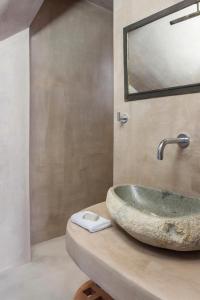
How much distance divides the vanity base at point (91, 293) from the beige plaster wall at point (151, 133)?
55 centimetres

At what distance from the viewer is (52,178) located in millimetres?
2150

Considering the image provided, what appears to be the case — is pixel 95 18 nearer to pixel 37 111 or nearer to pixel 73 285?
pixel 37 111

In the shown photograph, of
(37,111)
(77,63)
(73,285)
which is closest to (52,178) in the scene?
(37,111)

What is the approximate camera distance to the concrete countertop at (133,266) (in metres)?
0.54

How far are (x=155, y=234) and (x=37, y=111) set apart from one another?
162 cm

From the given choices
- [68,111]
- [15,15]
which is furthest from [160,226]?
[68,111]

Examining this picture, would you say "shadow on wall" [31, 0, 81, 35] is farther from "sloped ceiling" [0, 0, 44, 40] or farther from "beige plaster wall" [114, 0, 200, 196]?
"beige plaster wall" [114, 0, 200, 196]

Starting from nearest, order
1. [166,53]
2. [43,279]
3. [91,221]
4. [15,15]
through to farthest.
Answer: [91,221], [166,53], [15,15], [43,279]

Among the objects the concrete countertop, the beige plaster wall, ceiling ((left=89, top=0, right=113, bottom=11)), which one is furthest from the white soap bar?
ceiling ((left=89, top=0, right=113, bottom=11))

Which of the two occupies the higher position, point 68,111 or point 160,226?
point 68,111

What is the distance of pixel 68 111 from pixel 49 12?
83 cm

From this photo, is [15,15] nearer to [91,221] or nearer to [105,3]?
[105,3]

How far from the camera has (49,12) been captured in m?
2.02

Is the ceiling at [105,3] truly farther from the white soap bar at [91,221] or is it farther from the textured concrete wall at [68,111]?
the white soap bar at [91,221]
